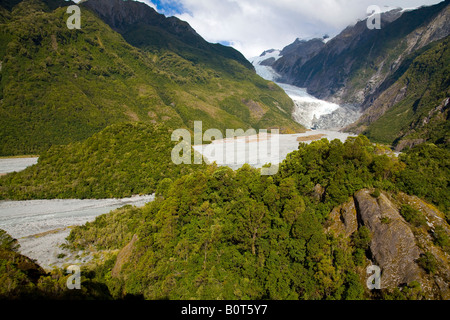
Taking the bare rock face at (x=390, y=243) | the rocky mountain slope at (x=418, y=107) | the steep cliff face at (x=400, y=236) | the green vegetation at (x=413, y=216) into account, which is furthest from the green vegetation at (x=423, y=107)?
the bare rock face at (x=390, y=243)

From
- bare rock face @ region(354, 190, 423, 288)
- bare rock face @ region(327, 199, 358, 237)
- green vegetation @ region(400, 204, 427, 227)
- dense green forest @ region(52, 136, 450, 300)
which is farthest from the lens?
bare rock face @ region(327, 199, 358, 237)

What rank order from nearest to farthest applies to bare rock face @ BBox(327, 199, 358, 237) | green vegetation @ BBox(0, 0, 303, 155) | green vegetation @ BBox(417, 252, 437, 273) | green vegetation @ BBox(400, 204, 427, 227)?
green vegetation @ BBox(417, 252, 437, 273) < green vegetation @ BBox(400, 204, 427, 227) < bare rock face @ BBox(327, 199, 358, 237) < green vegetation @ BBox(0, 0, 303, 155)

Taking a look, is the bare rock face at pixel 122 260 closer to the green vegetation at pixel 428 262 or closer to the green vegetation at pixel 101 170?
the green vegetation at pixel 428 262

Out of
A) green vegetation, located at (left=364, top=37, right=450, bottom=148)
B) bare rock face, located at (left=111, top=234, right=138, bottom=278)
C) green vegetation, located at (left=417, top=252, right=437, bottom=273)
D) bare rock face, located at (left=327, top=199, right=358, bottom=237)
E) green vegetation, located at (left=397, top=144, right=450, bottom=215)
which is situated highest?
green vegetation, located at (left=364, top=37, right=450, bottom=148)

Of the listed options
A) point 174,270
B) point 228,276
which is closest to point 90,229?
point 174,270

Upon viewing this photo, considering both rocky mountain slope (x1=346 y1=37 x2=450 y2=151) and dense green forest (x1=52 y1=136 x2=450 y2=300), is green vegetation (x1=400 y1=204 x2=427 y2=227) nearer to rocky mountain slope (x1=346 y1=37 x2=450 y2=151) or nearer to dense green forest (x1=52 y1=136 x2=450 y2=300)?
dense green forest (x1=52 y1=136 x2=450 y2=300)

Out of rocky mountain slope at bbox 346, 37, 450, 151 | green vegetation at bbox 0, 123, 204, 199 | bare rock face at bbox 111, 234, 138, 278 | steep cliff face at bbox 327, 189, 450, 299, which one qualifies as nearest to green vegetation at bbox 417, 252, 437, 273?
steep cliff face at bbox 327, 189, 450, 299

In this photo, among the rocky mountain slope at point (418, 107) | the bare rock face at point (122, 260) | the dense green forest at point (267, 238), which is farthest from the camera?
the rocky mountain slope at point (418, 107)
